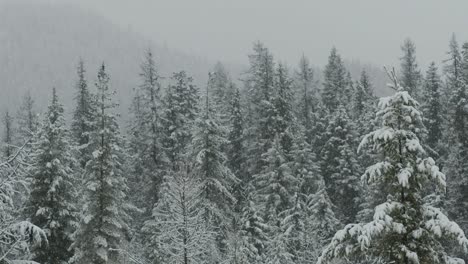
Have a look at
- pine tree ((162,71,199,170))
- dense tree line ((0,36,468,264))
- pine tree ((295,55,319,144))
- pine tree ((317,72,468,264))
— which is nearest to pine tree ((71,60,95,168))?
dense tree line ((0,36,468,264))

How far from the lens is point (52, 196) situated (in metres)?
28.8

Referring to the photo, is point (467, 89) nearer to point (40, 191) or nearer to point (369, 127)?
point (369, 127)

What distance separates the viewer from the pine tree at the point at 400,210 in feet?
31.1

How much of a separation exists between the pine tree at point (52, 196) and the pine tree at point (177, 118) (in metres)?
12.4

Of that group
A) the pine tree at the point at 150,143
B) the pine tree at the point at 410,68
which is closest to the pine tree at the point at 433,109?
the pine tree at the point at 410,68

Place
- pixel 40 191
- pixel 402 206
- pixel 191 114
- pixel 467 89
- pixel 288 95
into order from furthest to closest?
pixel 288 95
pixel 191 114
pixel 467 89
pixel 40 191
pixel 402 206

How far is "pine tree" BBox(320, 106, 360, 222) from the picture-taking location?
142 feet

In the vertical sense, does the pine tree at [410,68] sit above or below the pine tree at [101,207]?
above

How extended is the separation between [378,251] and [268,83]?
4315 centimetres

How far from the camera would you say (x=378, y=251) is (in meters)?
9.83

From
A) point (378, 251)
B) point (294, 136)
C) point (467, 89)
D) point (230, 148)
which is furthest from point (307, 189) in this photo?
point (378, 251)

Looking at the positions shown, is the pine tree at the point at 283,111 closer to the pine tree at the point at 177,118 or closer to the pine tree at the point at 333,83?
the pine tree at the point at 177,118

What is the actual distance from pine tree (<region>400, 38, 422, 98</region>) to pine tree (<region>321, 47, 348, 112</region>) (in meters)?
6.81

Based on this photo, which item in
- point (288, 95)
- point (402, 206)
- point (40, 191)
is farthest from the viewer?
point (288, 95)
